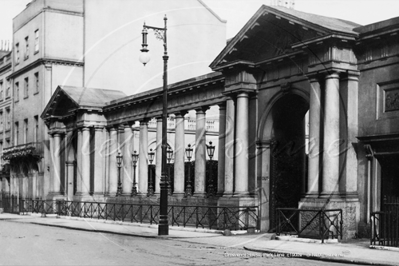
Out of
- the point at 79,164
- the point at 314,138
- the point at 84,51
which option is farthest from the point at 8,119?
the point at 314,138

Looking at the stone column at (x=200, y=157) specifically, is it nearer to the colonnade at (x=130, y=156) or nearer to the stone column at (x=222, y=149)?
the colonnade at (x=130, y=156)

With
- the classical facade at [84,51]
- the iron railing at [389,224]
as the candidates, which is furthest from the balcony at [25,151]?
the iron railing at [389,224]

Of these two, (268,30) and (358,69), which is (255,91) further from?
(358,69)

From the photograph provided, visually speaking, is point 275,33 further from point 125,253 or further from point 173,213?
point 125,253

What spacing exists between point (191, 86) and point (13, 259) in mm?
17744

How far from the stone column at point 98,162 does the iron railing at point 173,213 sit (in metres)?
1.23

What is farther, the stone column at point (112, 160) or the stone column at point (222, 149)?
the stone column at point (112, 160)

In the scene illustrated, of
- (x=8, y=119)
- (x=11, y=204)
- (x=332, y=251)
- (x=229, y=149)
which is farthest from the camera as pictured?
(x=8, y=119)

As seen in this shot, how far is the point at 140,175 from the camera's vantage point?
126 feet

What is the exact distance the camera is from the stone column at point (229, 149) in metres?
27.8

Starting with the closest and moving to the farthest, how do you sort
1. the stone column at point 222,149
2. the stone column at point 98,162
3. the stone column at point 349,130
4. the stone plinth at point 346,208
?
1. the stone plinth at point 346,208
2. the stone column at point 349,130
3. the stone column at point 222,149
4. the stone column at point 98,162

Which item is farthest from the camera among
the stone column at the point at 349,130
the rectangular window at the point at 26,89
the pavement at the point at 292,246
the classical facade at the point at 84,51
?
the rectangular window at the point at 26,89

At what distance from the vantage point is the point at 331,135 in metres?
22.6

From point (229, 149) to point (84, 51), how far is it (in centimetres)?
2546
